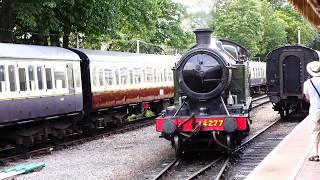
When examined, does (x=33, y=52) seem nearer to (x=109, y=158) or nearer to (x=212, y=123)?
(x=109, y=158)

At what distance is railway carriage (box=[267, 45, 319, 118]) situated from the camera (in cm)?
2052

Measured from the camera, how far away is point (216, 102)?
12.6 m

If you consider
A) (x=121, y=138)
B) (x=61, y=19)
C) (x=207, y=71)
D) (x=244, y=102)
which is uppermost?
(x=61, y=19)

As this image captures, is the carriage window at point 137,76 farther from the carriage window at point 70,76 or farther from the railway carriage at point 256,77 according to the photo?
the railway carriage at point 256,77

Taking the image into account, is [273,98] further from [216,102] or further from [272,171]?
[272,171]

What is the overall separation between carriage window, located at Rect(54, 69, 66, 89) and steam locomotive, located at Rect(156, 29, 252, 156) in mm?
4495

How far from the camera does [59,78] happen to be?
52.7 ft

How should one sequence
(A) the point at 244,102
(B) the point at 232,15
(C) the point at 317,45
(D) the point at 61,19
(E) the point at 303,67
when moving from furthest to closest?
(C) the point at 317,45 → (B) the point at 232,15 → (D) the point at 61,19 → (E) the point at 303,67 → (A) the point at 244,102

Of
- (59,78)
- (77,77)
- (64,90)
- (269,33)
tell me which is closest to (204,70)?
(59,78)

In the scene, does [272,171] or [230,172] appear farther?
[230,172]

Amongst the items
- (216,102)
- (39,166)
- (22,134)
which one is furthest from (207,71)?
(22,134)

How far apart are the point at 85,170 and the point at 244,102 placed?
163 inches

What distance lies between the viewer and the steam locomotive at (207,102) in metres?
12.0

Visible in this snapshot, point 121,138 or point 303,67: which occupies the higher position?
point 303,67
